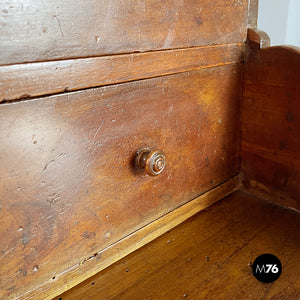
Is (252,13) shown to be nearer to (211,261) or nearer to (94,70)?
(94,70)

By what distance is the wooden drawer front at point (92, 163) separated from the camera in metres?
0.56

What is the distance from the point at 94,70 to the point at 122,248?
40 cm

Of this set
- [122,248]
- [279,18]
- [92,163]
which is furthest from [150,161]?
[279,18]

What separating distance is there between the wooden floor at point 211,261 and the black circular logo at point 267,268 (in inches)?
0.4

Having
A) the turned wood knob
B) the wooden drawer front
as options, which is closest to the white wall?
the wooden drawer front

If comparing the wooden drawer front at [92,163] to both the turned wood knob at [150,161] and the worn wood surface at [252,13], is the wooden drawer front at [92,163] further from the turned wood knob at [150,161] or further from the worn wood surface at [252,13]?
the worn wood surface at [252,13]

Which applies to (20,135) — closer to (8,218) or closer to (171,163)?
(8,218)

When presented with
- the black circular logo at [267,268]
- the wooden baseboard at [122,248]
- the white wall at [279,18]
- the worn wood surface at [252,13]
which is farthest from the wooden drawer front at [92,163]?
the white wall at [279,18]

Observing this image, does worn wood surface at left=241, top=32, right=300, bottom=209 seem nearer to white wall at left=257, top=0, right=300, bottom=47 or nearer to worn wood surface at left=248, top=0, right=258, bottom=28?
worn wood surface at left=248, top=0, right=258, bottom=28

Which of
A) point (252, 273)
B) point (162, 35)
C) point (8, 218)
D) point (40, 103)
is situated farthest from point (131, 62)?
point (252, 273)

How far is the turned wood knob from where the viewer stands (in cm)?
69

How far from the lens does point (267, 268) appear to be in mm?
704

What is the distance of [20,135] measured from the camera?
0.54m

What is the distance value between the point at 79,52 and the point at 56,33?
0.05 metres
